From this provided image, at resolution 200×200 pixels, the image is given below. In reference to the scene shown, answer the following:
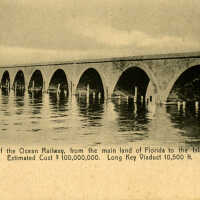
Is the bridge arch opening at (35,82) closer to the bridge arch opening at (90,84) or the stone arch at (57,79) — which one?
the stone arch at (57,79)

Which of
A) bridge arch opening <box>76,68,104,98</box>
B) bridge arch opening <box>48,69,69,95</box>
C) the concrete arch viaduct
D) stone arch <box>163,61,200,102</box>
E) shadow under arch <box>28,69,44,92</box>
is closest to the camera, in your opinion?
stone arch <box>163,61,200,102</box>

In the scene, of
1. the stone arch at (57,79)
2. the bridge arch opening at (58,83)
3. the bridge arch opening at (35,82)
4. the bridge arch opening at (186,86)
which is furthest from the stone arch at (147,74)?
the bridge arch opening at (35,82)

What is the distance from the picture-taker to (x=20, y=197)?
960cm

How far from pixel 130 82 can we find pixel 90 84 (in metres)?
8.91

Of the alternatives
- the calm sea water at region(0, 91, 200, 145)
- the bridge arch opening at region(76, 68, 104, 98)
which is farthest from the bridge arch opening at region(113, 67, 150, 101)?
the calm sea water at region(0, 91, 200, 145)

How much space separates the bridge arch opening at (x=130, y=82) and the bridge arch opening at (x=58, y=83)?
14586 millimetres

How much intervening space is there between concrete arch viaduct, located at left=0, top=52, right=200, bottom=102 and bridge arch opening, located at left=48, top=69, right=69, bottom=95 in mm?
1005

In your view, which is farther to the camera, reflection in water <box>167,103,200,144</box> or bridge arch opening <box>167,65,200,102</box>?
bridge arch opening <box>167,65,200,102</box>

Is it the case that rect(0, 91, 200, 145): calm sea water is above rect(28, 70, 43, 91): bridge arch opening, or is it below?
below

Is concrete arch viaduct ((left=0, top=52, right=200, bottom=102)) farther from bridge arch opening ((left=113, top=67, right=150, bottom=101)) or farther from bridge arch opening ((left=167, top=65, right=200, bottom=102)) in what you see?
bridge arch opening ((left=113, top=67, right=150, bottom=101))

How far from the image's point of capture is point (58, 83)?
5256 cm

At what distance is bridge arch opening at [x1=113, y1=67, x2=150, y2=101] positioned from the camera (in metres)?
35.8

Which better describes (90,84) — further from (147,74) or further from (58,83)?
(147,74)

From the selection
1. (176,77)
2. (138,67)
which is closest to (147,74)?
(138,67)
